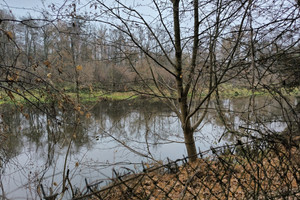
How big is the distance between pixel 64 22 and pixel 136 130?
6.94 meters

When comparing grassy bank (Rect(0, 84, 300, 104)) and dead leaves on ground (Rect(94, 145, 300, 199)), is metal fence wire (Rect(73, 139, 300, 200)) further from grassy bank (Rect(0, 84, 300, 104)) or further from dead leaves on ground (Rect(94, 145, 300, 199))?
grassy bank (Rect(0, 84, 300, 104))

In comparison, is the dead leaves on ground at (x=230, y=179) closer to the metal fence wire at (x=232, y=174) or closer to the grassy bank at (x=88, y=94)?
the metal fence wire at (x=232, y=174)

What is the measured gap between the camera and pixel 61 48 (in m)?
3.67

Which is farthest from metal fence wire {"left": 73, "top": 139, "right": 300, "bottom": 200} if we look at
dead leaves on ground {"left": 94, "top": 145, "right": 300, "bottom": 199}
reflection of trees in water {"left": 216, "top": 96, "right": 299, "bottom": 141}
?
reflection of trees in water {"left": 216, "top": 96, "right": 299, "bottom": 141}

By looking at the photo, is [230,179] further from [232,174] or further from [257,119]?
[257,119]

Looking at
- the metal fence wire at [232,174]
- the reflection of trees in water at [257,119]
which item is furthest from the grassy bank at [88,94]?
the metal fence wire at [232,174]

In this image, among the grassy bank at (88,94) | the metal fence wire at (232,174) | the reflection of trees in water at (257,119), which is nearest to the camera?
the metal fence wire at (232,174)

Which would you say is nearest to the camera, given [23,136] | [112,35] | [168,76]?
[112,35]

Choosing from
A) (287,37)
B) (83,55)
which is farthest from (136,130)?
(287,37)

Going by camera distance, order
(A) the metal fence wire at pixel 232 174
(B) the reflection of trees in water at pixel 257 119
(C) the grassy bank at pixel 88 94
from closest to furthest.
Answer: (A) the metal fence wire at pixel 232 174
(B) the reflection of trees in water at pixel 257 119
(C) the grassy bank at pixel 88 94

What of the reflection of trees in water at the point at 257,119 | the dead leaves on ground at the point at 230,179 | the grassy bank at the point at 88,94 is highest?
the grassy bank at the point at 88,94

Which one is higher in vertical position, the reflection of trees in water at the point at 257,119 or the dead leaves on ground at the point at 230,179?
the reflection of trees in water at the point at 257,119

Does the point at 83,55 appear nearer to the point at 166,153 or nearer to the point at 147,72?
the point at 147,72

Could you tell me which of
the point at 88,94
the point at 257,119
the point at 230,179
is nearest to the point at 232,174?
the point at 230,179
